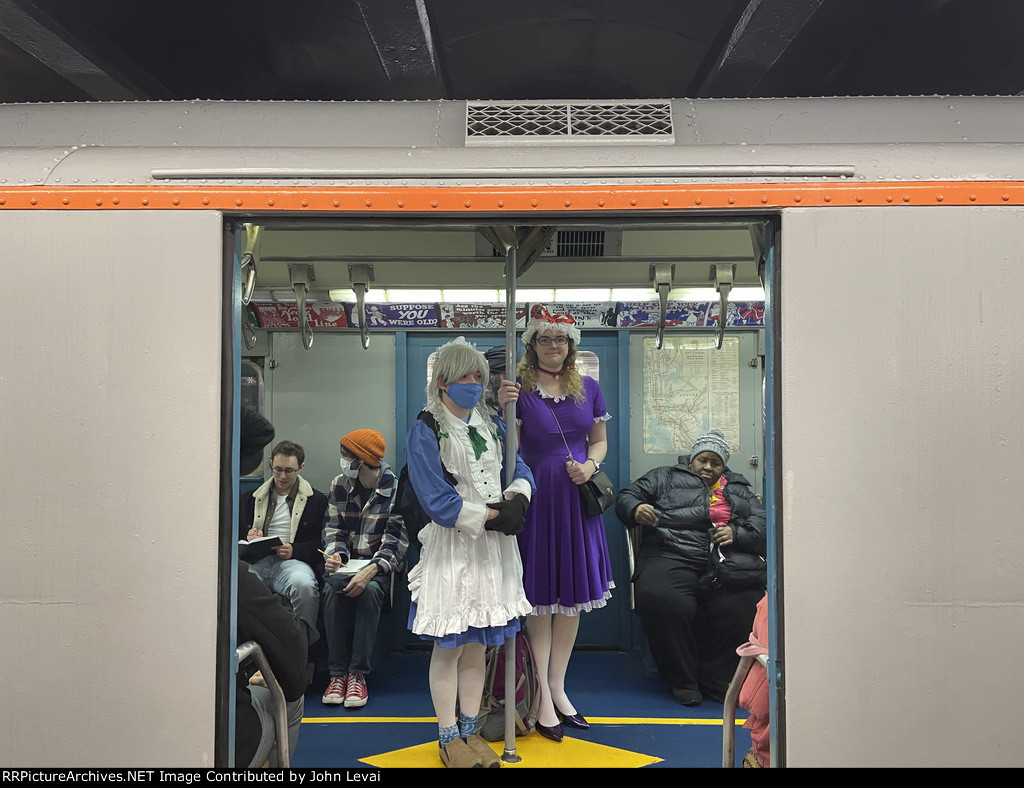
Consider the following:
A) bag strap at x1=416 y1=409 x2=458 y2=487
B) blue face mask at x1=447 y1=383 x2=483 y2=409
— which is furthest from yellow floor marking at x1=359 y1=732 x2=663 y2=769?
blue face mask at x1=447 y1=383 x2=483 y2=409

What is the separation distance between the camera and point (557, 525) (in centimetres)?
382

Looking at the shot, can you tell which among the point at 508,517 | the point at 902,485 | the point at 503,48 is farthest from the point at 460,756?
the point at 503,48

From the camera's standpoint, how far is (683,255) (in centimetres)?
387

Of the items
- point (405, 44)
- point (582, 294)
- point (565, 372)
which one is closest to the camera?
point (565, 372)

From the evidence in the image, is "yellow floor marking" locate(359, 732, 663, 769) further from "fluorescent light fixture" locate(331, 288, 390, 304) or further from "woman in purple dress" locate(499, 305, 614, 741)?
"fluorescent light fixture" locate(331, 288, 390, 304)

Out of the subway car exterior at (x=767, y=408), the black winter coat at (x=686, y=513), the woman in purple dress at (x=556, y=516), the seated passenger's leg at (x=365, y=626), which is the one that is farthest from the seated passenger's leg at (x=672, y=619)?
the subway car exterior at (x=767, y=408)

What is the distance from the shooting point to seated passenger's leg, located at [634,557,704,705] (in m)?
4.36

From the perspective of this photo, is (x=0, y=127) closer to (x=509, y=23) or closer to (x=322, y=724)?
(x=322, y=724)

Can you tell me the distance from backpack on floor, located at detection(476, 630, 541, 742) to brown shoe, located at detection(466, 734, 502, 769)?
29 centimetres

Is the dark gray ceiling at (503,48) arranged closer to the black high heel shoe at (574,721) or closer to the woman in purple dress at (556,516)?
Result: the woman in purple dress at (556,516)

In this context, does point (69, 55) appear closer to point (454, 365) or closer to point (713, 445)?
point (454, 365)

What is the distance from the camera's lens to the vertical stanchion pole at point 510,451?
11.0ft

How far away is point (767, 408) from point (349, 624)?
3195 millimetres

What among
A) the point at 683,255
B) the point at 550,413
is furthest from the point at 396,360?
the point at 683,255
